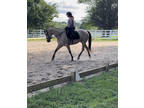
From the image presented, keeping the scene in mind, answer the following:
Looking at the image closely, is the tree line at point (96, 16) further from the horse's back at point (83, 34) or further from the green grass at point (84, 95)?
the green grass at point (84, 95)

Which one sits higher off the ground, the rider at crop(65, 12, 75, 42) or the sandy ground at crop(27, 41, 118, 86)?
the rider at crop(65, 12, 75, 42)

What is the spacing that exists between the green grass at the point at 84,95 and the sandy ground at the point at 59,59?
141 mm

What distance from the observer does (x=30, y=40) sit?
6.38 ft

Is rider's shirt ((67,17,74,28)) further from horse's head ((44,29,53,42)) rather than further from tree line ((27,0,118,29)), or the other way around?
horse's head ((44,29,53,42))

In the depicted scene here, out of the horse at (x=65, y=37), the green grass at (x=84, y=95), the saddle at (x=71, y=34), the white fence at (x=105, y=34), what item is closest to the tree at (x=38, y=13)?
the horse at (x=65, y=37)

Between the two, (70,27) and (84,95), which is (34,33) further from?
(84,95)

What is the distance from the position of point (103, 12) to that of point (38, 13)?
2.14 feet

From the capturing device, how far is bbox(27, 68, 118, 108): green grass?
1883mm

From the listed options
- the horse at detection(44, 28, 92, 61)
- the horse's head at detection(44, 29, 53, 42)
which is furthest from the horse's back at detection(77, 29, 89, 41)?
the horse's head at detection(44, 29, 53, 42)

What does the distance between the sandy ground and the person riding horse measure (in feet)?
0.31

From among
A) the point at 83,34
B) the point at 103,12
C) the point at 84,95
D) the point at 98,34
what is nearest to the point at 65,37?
the point at 83,34

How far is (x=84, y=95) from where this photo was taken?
199 cm

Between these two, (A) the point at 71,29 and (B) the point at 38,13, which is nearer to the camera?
(B) the point at 38,13
